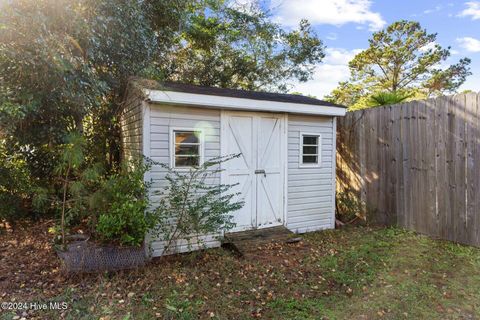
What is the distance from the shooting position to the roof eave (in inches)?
Result: 164

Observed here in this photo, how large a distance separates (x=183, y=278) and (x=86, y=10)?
419 cm

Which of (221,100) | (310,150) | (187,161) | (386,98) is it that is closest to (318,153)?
(310,150)

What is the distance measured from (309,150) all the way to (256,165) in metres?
1.27

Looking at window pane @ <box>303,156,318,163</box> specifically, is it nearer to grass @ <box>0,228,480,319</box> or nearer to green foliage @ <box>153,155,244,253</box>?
grass @ <box>0,228,480,319</box>

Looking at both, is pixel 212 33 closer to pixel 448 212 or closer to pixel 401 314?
pixel 448 212

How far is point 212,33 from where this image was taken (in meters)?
10.1

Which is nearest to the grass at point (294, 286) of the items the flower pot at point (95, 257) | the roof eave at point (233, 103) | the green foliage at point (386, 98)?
the flower pot at point (95, 257)

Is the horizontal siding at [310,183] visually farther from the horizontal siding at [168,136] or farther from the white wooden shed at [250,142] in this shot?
the horizontal siding at [168,136]

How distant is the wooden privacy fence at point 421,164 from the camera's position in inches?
174

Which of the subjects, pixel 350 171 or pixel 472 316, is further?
pixel 350 171

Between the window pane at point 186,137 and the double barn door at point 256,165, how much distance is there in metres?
0.47

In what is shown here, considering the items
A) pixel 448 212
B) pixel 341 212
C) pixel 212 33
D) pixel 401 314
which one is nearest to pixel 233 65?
pixel 212 33

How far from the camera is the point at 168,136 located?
4.39m

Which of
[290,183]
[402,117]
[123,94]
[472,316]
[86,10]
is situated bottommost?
[472,316]
